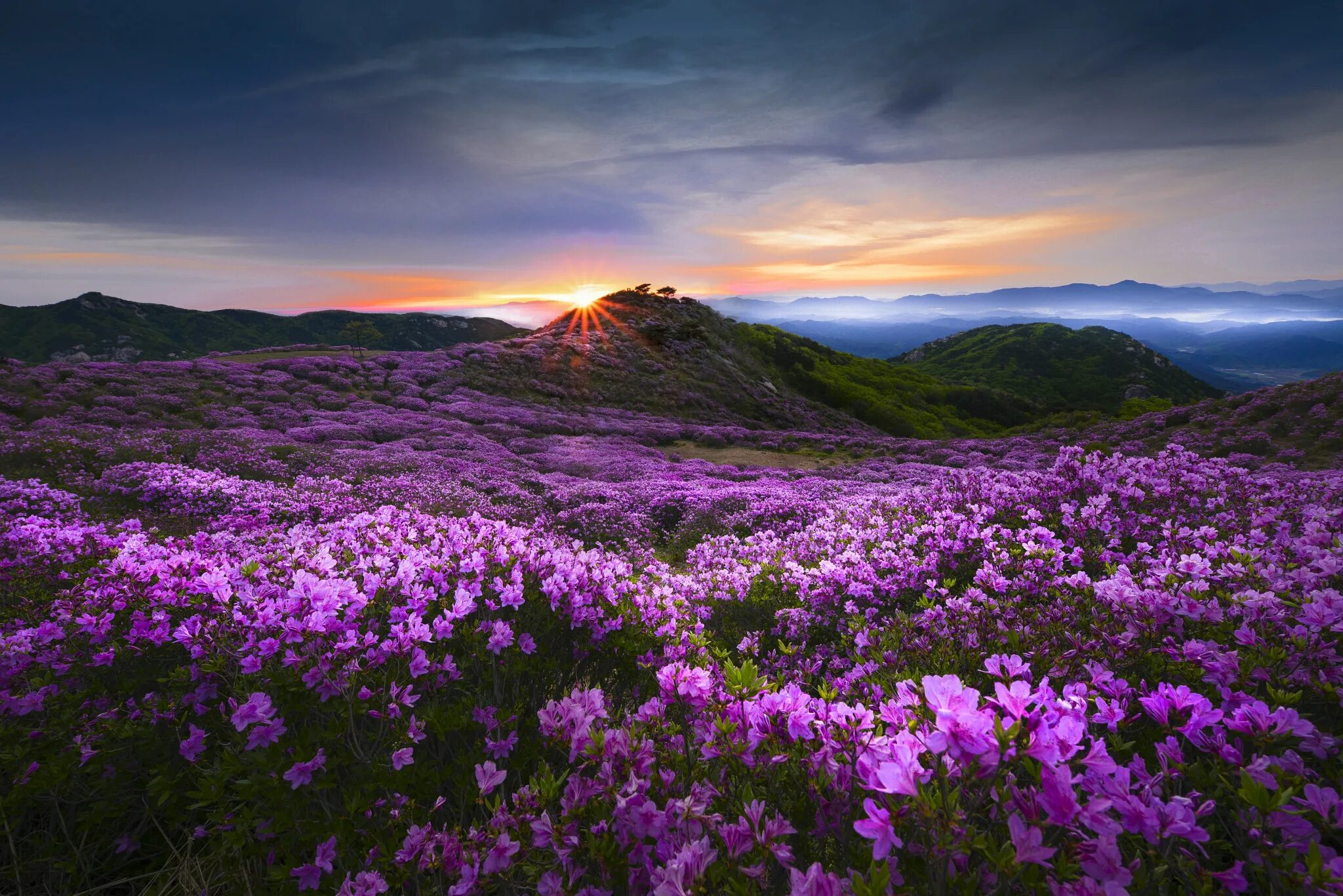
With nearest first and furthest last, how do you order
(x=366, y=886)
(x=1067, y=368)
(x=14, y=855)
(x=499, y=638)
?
(x=366, y=886)
(x=14, y=855)
(x=499, y=638)
(x=1067, y=368)

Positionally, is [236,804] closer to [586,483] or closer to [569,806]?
[569,806]

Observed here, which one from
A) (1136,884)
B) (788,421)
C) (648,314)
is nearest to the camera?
(1136,884)

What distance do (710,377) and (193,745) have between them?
1961 inches

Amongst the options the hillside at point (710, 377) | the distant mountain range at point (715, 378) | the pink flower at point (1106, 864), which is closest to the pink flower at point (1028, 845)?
the pink flower at point (1106, 864)

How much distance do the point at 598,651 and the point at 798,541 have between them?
20.2 feet

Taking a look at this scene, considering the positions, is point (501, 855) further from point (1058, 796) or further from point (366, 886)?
point (1058, 796)

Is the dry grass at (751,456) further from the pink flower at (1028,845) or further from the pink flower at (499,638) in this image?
the pink flower at (1028,845)

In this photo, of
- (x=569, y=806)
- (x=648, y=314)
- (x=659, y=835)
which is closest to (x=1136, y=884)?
(x=659, y=835)

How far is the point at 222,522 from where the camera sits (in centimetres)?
835

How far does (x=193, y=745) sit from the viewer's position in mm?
2992

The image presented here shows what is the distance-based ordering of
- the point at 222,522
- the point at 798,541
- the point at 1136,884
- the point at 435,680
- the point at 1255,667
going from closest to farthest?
the point at 1136,884 < the point at 1255,667 < the point at 435,680 < the point at 222,522 < the point at 798,541

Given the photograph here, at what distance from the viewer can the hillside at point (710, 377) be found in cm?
4334

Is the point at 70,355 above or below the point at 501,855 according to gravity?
above

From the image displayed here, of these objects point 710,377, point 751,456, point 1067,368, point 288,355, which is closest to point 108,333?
point 288,355
